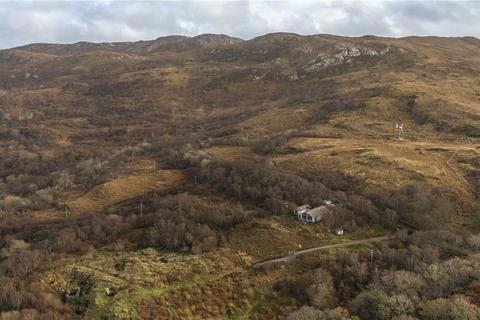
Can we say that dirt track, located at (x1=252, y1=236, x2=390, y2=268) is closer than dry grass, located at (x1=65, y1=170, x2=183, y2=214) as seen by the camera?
Yes

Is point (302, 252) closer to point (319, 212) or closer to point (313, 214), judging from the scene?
point (313, 214)

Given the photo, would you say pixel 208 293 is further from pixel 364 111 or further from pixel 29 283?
pixel 364 111

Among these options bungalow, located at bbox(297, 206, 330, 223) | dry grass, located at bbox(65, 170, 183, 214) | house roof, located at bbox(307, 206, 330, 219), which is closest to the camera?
bungalow, located at bbox(297, 206, 330, 223)

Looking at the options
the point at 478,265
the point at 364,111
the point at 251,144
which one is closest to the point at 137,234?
the point at 478,265

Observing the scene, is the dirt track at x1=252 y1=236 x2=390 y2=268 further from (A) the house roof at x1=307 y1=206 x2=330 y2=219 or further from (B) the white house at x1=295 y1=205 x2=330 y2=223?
→ (A) the house roof at x1=307 y1=206 x2=330 y2=219

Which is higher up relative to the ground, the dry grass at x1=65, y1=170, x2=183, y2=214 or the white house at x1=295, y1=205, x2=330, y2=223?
the white house at x1=295, y1=205, x2=330, y2=223

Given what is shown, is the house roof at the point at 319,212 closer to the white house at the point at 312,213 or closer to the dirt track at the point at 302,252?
the white house at the point at 312,213

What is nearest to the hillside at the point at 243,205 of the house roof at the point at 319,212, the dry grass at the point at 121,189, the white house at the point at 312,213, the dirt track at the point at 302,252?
the dry grass at the point at 121,189

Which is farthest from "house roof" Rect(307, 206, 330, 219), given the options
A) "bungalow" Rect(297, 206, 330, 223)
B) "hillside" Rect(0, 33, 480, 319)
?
"hillside" Rect(0, 33, 480, 319)

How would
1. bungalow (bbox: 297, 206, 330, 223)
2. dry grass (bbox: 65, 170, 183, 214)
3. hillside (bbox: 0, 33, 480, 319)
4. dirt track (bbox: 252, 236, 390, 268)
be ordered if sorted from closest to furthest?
hillside (bbox: 0, 33, 480, 319) < dirt track (bbox: 252, 236, 390, 268) < bungalow (bbox: 297, 206, 330, 223) < dry grass (bbox: 65, 170, 183, 214)
